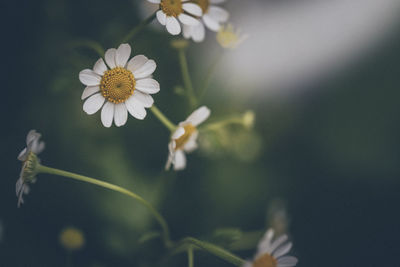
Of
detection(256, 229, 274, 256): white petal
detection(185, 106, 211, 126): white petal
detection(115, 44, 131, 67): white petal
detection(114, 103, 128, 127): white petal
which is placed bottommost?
detection(256, 229, 274, 256): white petal

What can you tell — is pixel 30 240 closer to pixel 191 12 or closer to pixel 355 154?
pixel 191 12

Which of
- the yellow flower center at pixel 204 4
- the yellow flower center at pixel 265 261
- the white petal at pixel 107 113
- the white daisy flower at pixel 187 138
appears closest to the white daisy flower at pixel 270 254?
the yellow flower center at pixel 265 261

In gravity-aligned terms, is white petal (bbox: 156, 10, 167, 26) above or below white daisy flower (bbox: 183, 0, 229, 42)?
below

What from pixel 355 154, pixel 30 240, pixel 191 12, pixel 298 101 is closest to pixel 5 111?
pixel 30 240

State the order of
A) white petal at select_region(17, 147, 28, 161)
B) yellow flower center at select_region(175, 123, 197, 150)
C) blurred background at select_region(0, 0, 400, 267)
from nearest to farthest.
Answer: white petal at select_region(17, 147, 28, 161), yellow flower center at select_region(175, 123, 197, 150), blurred background at select_region(0, 0, 400, 267)

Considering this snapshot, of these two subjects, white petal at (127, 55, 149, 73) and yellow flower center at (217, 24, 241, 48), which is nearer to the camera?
white petal at (127, 55, 149, 73)

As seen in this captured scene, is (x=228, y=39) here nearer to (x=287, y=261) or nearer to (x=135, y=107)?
(x=135, y=107)

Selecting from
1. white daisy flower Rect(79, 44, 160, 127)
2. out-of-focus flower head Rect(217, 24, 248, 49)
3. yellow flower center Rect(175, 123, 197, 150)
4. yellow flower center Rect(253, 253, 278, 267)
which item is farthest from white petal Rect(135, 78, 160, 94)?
yellow flower center Rect(253, 253, 278, 267)

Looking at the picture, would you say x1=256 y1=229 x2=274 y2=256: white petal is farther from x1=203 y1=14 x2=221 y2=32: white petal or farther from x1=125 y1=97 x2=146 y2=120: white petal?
x1=203 y1=14 x2=221 y2=32: white petal

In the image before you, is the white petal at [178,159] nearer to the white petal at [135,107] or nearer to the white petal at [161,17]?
the white petal at [135,107]
